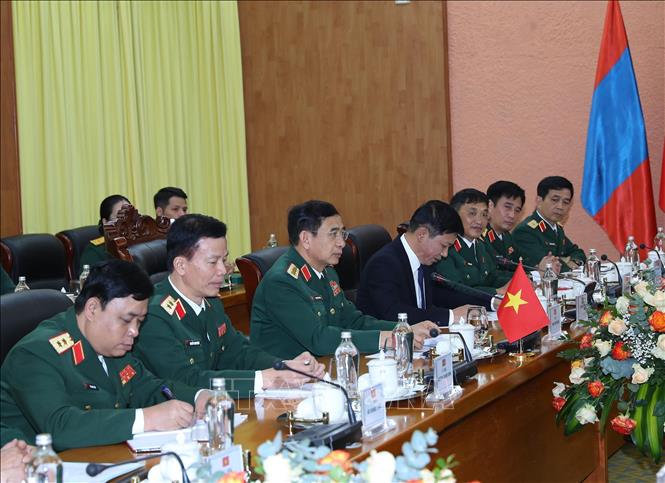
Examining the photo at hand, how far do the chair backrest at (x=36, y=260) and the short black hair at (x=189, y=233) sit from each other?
8.62 ft

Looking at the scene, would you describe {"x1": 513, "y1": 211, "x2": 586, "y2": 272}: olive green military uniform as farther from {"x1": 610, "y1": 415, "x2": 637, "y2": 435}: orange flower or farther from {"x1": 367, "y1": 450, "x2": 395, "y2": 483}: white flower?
{"x1": 367, "y1": 450, "x2": 395, "y2": 483}: white flower

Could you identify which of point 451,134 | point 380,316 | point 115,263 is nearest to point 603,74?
point 451,134

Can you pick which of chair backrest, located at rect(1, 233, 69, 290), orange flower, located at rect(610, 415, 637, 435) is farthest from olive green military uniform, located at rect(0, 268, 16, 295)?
orange flower, located at rect(610, 415, 637, 435)

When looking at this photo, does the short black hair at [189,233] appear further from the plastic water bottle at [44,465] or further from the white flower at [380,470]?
the white flower at [380,470]

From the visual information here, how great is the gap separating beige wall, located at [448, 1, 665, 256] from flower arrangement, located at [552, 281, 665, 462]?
3.42m

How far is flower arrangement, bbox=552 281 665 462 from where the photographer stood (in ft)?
8.94

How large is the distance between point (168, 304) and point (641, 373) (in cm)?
134

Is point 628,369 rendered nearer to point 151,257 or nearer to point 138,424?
point 138,424

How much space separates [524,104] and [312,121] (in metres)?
1.56

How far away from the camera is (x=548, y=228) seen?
18.9 ft

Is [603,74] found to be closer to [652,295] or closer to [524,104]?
[524,104]

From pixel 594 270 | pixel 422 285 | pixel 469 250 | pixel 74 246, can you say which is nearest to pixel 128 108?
pixel 74 246

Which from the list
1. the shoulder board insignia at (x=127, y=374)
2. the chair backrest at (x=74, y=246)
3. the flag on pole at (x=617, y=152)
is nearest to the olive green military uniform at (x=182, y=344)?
the shoulder board insignia at (x=127, y=374)

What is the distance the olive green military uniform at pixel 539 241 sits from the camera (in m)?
5.70
